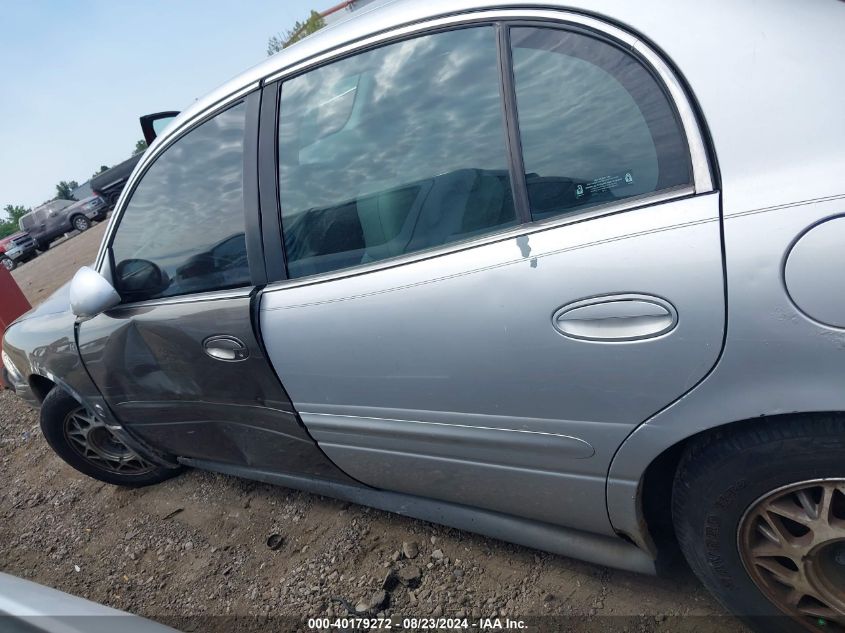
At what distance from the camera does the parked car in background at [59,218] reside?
2162cm

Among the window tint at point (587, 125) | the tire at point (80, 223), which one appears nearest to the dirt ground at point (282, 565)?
the window tint at point (587, 125)

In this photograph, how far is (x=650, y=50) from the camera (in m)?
1.32

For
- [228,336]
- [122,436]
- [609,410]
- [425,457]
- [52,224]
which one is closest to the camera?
[609,410]

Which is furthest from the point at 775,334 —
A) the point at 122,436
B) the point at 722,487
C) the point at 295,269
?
the point at 122,436

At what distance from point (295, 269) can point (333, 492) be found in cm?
94

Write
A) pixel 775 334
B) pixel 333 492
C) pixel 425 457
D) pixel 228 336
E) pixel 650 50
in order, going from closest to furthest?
1. pixel 775 334
2. pixel 650 50
3. pixel 425 457
4. pixel 228 336
5. pixel 333 492

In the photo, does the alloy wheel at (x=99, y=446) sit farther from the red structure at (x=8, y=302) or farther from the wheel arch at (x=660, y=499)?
the red structure at (x=8, y=302)

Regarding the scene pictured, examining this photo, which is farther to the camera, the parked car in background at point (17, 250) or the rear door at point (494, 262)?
the parked car in background at point (17, 250)

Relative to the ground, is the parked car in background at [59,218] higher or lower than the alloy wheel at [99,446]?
higher

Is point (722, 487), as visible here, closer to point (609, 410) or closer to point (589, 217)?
point (609, 410)

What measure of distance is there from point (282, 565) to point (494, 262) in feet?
5.53

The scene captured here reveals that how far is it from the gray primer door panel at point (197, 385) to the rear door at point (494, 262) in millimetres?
132

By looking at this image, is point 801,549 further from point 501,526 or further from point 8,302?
point 8,302

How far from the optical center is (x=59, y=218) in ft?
71.1
